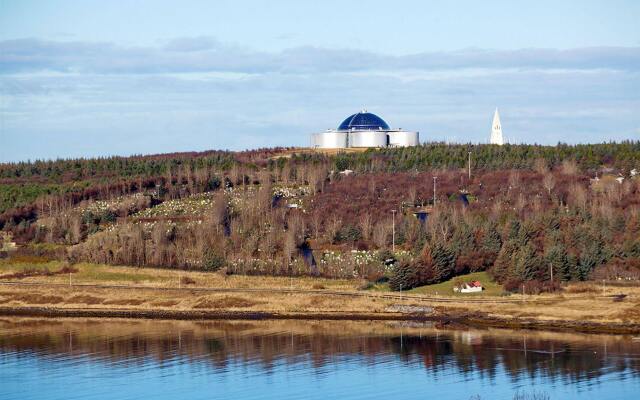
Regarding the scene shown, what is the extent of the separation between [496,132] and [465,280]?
180 feet

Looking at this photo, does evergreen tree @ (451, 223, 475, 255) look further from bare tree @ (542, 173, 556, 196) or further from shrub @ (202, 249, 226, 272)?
bare tree @ (542, 173, 556, 196)

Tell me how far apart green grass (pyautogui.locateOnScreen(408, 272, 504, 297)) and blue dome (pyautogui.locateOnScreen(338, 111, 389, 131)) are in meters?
54.7

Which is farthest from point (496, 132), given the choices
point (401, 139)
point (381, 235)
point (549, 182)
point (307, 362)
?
point (307, 362)

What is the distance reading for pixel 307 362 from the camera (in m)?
47.6

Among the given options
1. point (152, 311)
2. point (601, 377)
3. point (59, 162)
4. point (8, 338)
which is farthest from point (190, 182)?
point (601, 377)

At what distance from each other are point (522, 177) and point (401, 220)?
18435mm

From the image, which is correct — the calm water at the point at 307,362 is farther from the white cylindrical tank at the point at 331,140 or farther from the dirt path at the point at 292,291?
the white cylindrical tank at the point at 331,140

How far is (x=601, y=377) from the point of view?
1683 inches

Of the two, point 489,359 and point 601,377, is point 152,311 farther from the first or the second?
point 601,377

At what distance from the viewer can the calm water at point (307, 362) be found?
138 ft

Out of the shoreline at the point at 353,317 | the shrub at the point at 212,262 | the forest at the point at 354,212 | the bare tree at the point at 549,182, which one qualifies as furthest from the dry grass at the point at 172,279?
the bare tree at the point at 549,182

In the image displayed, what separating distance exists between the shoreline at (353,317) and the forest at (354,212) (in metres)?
4.49

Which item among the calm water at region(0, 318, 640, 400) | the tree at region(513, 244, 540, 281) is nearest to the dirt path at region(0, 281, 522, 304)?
the tree at region(513, 244, 540, 281)

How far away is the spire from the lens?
116 meters
